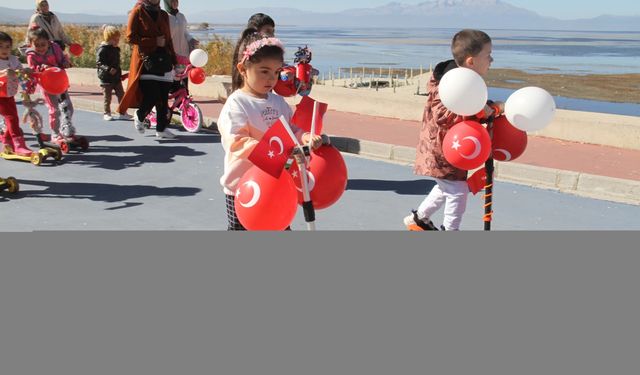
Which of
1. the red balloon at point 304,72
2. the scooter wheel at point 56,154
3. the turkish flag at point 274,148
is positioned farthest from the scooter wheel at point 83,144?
the turkish flag at point 274,148

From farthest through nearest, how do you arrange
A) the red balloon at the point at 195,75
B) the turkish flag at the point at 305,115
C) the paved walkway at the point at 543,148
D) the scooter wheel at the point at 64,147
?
the red balloon at the point at 195,75, the scooter wheel at the point at 64,147, the paved walkway at the point at 543,148, the turkish flag at the point at 305,115

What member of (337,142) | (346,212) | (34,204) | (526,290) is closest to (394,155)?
(337,142)

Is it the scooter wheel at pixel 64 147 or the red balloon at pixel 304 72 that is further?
the scooter wheel at pixel 64 147

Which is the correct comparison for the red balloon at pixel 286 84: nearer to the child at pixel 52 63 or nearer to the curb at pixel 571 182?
the curb at pixel 571 182

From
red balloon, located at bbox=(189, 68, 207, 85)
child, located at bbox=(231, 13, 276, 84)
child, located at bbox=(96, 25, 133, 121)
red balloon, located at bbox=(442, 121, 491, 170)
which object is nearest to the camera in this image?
red balloon, located at bbox=(442, 121, 491, 170)

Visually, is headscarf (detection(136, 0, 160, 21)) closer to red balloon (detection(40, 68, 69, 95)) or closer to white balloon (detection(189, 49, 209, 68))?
white balloon (detection(189, 49, 209, 68))

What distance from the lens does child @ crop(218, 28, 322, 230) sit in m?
3.81

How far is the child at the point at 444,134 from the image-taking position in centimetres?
454

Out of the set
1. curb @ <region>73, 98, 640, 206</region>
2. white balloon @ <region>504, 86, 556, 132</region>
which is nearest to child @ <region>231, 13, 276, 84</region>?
curb @ <region>73, 98, 640, 206</region>

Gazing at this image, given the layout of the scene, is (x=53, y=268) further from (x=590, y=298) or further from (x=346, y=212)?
(x=346, y=212)

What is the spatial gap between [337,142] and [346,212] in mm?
2905

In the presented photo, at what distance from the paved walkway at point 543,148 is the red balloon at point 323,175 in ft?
16.3

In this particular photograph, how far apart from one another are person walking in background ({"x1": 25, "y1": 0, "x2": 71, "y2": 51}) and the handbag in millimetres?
1336

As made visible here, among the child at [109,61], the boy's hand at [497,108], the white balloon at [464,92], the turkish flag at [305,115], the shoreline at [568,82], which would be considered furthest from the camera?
the shoreline at [568,82]
